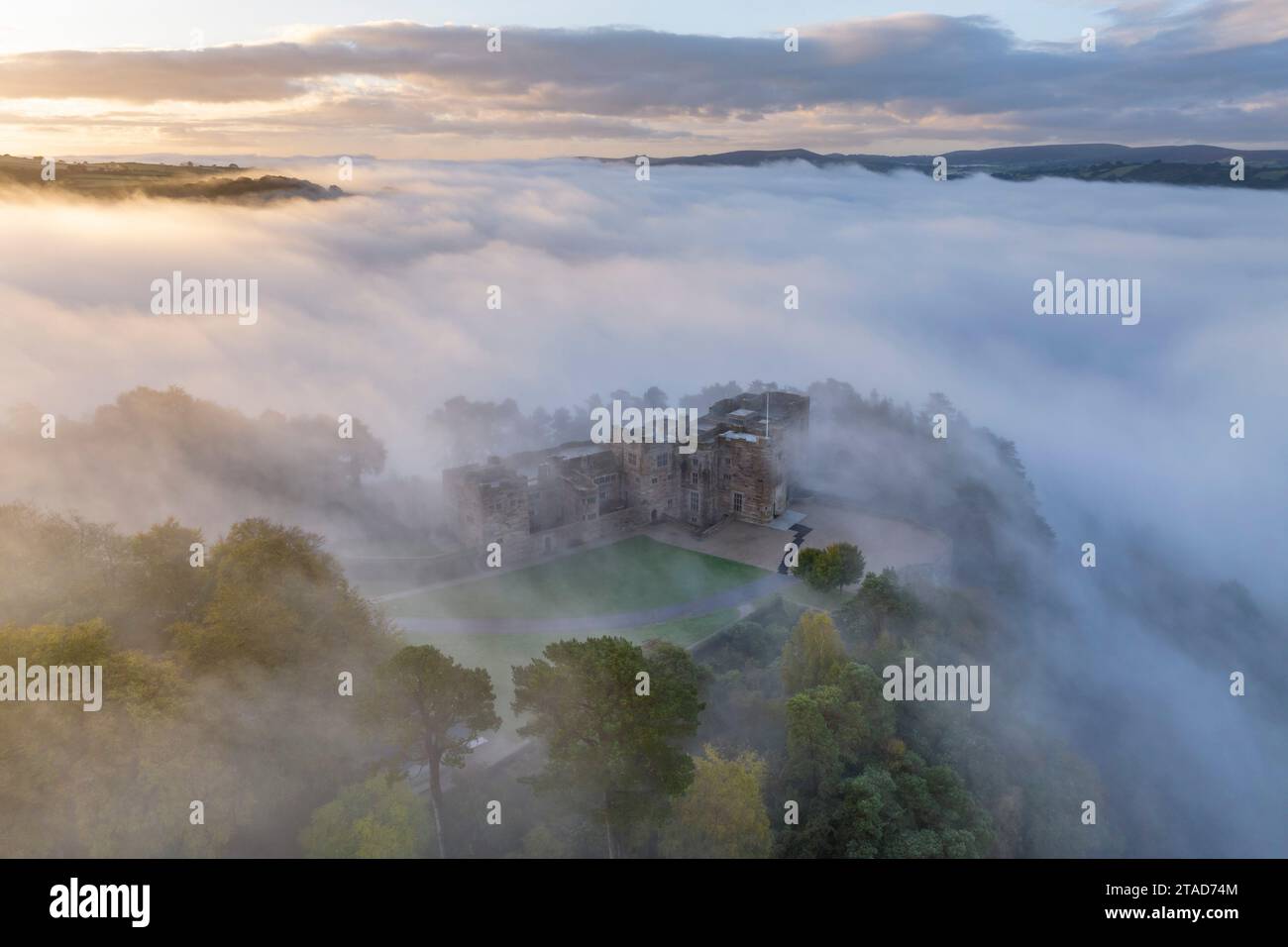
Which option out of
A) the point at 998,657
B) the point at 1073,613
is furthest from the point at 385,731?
the point at 1073,613

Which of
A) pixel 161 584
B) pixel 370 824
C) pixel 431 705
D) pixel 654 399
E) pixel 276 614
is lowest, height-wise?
pixel 370 824

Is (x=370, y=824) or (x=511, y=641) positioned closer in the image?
(x=370, y=824)

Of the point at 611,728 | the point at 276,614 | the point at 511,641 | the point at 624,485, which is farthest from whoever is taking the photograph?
the point at 624,485

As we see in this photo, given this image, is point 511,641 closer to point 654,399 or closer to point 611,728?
point 611,728

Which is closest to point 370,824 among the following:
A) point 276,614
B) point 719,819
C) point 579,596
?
point 276,614

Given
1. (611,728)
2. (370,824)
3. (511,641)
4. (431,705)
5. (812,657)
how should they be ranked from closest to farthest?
(370,824), (611,728), (431,705), (812,657), (511,641)

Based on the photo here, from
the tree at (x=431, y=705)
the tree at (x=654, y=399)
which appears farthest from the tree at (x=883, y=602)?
the tree at (x=654, y=399)

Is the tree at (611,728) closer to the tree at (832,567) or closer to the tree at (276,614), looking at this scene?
the tree at (276,614)

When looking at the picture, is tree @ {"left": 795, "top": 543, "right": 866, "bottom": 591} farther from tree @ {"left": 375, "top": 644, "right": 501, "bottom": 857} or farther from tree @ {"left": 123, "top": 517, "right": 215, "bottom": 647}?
tree @ {"left": 123, "top": 517, "right": 215, "bottom": 647}
